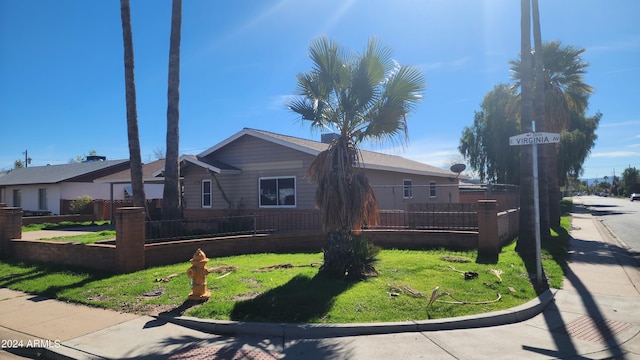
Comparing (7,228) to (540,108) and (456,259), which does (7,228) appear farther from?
(540,108)

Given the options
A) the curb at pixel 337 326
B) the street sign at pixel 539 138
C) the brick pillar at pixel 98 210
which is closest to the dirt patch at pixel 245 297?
the curb at pixel 337 326

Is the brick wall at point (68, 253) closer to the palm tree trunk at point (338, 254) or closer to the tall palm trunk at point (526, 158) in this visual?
the palm tree trunk at point (338, 254)

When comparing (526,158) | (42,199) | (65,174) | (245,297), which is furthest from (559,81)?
(42,199)

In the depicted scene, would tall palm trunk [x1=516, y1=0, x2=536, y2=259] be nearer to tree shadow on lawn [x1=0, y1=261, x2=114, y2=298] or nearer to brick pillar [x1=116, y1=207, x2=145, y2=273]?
brick pillar [x1=116, y1=207, x2=145, y2=273]

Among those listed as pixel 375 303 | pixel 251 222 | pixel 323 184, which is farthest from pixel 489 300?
pixel 251 222

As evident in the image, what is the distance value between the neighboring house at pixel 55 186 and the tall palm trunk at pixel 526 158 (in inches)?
1164

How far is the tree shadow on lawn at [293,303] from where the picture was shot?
6.12 meters

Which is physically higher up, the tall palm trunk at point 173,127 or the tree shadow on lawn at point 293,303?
the tall palm trunk at point 173,127

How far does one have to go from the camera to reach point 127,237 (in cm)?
921

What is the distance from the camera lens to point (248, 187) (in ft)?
57.9

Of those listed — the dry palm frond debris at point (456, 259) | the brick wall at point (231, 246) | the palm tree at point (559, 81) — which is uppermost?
the palm tree at point (559, 81)

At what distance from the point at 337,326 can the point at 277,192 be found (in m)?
11.4

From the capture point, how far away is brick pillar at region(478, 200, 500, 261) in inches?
425

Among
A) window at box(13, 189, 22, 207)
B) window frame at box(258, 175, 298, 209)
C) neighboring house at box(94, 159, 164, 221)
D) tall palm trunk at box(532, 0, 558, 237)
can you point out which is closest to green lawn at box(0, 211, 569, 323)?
tall palm trunk at box(532, 0, 558, 237)
